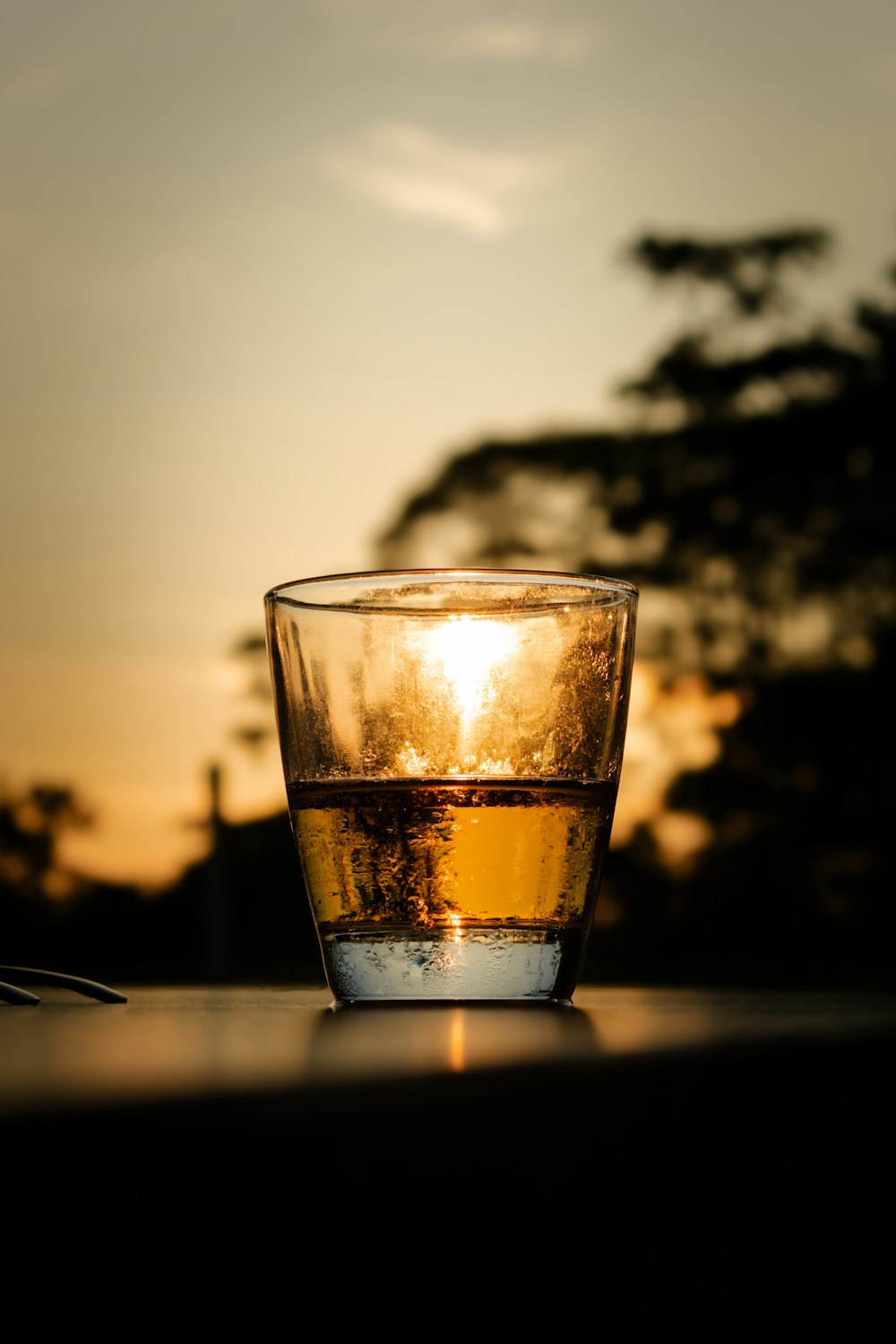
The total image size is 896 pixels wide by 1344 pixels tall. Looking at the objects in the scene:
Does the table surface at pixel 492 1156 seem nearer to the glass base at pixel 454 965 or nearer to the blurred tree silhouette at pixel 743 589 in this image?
the glass base at pixel 454 965

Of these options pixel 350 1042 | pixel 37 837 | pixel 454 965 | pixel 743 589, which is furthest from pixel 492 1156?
pixel 37 837

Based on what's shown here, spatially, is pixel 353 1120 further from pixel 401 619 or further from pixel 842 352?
pixel 842 352

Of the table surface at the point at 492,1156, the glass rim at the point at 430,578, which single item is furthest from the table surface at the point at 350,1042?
the glass rim at the point at 430,578

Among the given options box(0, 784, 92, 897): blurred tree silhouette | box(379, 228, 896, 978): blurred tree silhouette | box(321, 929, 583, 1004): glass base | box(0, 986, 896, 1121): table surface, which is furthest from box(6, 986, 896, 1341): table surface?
box(0, 784, 92, 897): blurred tree silhouette

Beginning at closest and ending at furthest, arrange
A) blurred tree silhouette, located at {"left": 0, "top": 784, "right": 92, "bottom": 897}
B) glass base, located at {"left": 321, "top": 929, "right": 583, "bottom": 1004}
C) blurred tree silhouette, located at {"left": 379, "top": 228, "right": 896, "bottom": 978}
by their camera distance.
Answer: glass base, located at {"left": 321, "top": 929, "right": 583, "bottom": 1004} → blurred tree silhouette, located at {"left": 379, "top": 228, "right": 896, "bottom": 978} → blurred tree silhouette, located at {"left": 0, "top": 784, "right": 92, "bottom": 897}

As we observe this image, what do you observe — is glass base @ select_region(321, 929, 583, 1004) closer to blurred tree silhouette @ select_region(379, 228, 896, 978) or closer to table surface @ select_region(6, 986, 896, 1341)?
table surface @ select_region(6, 986, 896, 1341)

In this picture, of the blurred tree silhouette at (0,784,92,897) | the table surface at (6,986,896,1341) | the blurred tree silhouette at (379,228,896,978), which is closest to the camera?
the table surface at (6,986,896,1341)

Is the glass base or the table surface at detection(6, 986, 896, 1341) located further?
the glass base

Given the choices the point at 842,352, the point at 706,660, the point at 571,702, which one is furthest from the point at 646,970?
the point at 571,702
